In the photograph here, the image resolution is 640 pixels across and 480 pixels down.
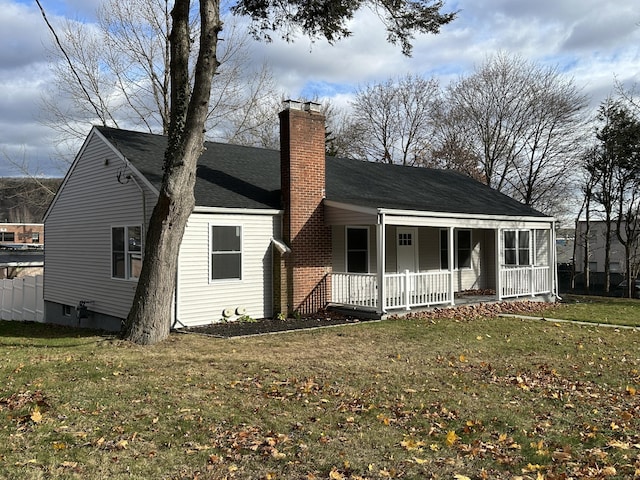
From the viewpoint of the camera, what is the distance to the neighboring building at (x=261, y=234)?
1322cm

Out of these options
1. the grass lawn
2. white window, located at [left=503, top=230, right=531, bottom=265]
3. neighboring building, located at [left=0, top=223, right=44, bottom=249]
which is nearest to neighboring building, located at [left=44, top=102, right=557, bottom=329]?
white window, located at [left=503, top=230, right=531, bottom=265]

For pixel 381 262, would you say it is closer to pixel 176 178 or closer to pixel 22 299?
pixel 176 178

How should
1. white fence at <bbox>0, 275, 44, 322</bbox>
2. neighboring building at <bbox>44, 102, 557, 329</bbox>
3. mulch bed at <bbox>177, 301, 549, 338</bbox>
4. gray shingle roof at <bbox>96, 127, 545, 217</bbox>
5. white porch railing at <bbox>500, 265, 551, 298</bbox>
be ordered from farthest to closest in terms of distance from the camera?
1. white fence at <bbox>0, 275, 44, 322</bbox>
2. white porch railing at <bbox>500, 265, 551, 298</bbox>
3. gray shingle roof at <bbox>96, 127, 545, 217</bbox>
4. neighboring building at <bbox>44, 102, 557, 329</bbox>
5. mulch bed at <bbox>177, 301, 549, 338</bbox>

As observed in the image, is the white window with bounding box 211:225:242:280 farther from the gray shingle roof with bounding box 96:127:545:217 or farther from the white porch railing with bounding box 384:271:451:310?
the white porch railing with bounding box 384:271:451:310

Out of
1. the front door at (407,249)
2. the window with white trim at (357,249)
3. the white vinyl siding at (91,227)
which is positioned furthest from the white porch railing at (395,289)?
the white vinyl siding at (91,227)

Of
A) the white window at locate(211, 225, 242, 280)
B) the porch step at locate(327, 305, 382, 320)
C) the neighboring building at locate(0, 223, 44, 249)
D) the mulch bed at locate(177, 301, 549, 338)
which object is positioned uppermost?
the neighboring building at locate(0, 223, 44, 249)

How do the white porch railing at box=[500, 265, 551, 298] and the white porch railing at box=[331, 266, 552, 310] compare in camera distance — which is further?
the white porch railing at box=[500, 265, 551, 298]

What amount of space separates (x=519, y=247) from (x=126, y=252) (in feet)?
43.1

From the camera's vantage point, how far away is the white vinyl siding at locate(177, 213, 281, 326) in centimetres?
1255

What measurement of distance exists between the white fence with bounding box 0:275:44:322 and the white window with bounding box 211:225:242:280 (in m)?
9.33

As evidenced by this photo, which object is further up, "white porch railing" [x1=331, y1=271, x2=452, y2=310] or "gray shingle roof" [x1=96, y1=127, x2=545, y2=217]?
"gray shingle roof" [x1=96, y1=127, x2=545, y2=217]

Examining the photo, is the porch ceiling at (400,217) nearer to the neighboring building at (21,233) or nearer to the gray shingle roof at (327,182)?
the gray shingle roof at (327,182)

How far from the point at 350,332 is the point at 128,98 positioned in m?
21.0

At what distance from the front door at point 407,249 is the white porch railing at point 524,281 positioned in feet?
8.70
